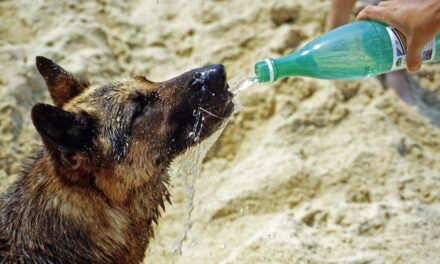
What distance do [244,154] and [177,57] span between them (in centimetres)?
136

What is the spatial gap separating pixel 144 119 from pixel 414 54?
1567 mm

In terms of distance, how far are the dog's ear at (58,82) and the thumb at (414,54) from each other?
81.4 inches

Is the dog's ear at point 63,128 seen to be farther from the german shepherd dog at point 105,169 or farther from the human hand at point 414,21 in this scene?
the human hand at point 414,21

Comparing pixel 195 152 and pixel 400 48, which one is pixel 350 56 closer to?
pixel 400 48

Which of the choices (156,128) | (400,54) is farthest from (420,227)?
(156,128)

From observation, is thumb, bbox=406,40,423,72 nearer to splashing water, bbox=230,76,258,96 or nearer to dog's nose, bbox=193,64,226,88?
splashing water, bbox=230,76,258,96

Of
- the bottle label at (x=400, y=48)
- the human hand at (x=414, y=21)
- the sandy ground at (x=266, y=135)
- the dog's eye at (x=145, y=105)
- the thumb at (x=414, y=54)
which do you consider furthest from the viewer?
the sandy ground at (x=266, y=135)

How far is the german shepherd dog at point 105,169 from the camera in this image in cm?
337

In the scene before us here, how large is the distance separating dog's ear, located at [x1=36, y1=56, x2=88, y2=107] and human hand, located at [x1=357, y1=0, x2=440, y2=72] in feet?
6.48

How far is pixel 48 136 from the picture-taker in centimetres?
313

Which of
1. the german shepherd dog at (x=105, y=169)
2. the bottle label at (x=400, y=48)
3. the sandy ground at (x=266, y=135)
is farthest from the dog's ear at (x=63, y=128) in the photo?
the bottle label at (x=400, y=48)

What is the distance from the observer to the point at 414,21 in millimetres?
3059

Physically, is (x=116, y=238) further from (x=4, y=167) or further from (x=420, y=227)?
(x=420, y=227)

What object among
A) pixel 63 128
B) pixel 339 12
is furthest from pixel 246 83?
pixel 339 12
